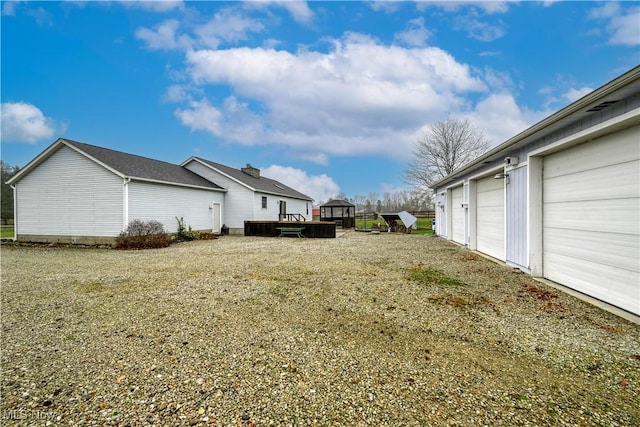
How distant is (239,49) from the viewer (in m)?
12.9

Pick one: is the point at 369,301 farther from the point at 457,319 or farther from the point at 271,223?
the point at 271,223

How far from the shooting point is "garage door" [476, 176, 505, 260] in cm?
825

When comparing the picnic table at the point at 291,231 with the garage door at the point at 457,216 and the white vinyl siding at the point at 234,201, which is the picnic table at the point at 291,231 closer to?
the white vinyl siding at the point at 234,201

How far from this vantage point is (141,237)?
39.7 ft

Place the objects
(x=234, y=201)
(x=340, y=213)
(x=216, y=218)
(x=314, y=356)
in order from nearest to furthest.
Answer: (x=314, y=356) → (x=216, y=218) → (x=234, y=201) → (x=340, y=213)

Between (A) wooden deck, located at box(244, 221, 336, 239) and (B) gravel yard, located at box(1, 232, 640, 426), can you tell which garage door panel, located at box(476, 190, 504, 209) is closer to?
(B) gravel yard, located at box(1, 232, 640, 426)

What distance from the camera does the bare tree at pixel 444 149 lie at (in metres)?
27.5

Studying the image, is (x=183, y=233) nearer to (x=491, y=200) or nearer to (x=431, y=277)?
(x=431, y=277)

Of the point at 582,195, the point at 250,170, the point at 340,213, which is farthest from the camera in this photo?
the point at 340,213

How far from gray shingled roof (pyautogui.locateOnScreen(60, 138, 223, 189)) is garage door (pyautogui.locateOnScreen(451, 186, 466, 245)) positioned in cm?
1454

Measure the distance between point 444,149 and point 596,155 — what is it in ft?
84.2

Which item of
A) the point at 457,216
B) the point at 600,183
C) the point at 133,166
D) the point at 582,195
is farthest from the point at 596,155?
the point at 133,166

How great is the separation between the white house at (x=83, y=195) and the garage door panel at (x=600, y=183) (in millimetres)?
14934

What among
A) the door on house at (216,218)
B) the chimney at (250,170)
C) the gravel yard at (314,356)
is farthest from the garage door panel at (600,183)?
the chimney at (250,170)
